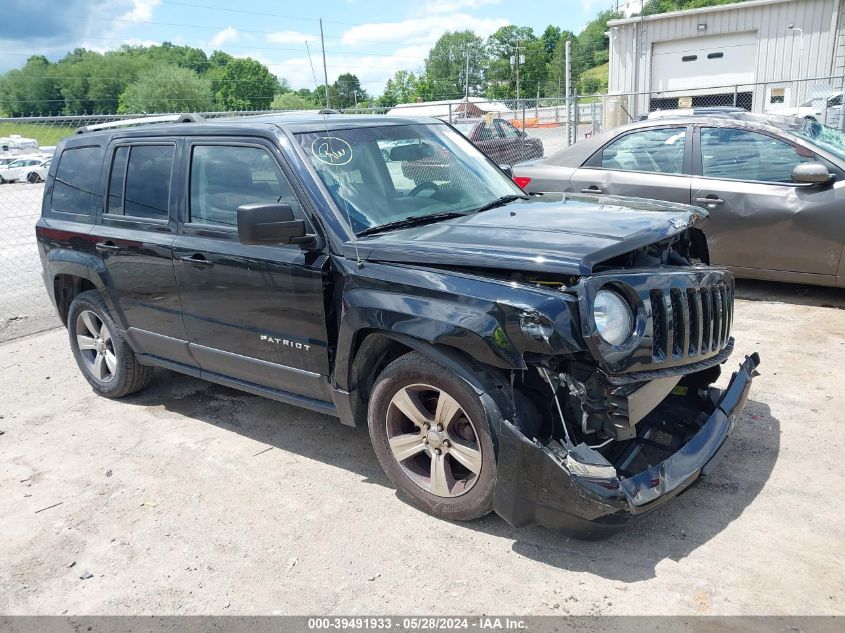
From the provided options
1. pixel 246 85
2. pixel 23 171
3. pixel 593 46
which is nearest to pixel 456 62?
pixel 593 46

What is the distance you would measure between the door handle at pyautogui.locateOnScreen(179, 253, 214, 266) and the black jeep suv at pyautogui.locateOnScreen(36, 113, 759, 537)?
1 cm

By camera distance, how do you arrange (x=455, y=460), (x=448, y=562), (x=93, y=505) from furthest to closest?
(x=93, y=505)
(x=455, y=460)
(x=448, y=562)

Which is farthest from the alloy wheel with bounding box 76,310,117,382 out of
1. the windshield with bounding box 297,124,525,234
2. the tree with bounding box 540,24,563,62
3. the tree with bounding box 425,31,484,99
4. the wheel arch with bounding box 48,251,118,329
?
the tree with bounding box 540,24,563,62

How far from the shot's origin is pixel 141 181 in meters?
4.79

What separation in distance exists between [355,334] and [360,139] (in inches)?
50.5

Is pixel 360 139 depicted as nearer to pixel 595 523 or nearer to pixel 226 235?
pixel 226 235

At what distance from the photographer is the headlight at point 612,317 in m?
2.95

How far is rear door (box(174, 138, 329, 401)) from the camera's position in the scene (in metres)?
3.86

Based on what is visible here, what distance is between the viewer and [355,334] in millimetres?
3594

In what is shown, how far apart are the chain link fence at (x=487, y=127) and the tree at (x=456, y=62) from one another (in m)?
77.4

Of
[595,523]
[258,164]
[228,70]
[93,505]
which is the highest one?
[228,70]

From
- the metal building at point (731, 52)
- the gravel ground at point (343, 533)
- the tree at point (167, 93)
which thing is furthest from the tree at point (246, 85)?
the gravel ground at point (343, 533)

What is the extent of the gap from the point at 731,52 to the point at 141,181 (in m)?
26.1

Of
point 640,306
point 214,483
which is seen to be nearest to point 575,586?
point 640,306
